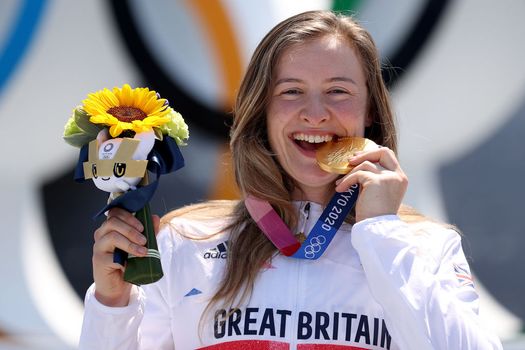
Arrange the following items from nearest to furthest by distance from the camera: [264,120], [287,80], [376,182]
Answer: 1. [376,182]
2. [287,80]
3. [264,120]

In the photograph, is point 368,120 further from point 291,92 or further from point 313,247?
point 313,247

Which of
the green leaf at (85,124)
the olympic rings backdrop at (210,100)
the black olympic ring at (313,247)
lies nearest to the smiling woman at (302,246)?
the black olympic ring at (313,247)

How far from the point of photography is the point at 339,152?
2.30 metres

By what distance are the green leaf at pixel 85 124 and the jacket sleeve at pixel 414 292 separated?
0.69 meters

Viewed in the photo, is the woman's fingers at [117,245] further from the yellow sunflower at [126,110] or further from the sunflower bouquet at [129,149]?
the yellow sunflower at [126,110]

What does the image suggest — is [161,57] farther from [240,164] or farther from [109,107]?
[109,107]

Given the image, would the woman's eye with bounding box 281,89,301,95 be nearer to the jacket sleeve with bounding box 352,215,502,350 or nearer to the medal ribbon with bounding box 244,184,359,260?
the medal ribbon with bounding box 244,184,359,260

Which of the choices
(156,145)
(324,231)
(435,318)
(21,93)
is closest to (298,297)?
(324,231)

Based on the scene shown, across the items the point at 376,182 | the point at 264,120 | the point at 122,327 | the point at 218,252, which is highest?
the point at 264,120

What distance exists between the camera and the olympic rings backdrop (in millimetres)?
5250

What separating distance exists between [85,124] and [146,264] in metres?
0.38

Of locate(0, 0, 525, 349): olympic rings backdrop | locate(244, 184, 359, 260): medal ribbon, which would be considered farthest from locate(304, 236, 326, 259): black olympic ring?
locate(0, 0, 525, 349): olympic rings backdrop

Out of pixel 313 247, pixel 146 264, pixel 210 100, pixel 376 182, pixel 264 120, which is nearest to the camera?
pixel 146 264

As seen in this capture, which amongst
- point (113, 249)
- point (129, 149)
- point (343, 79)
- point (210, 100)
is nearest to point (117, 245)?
point (113, 249)
